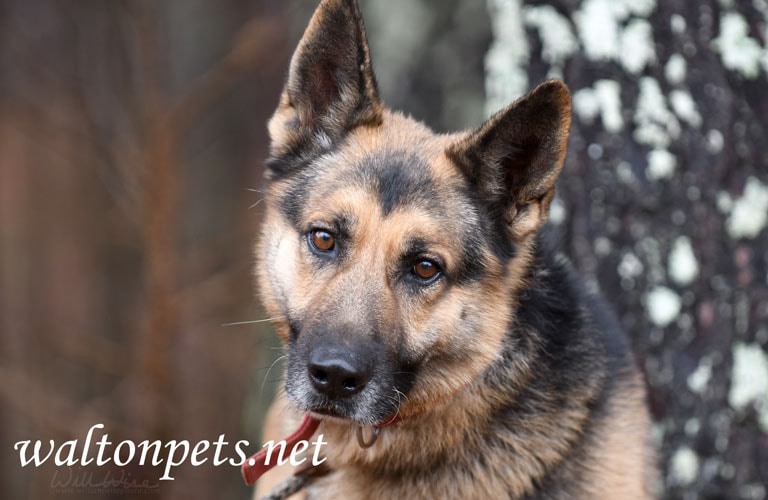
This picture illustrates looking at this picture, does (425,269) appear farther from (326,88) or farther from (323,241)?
(326,88)

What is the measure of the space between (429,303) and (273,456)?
91 cm

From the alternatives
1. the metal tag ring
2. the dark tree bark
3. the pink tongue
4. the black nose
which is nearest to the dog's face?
the black nose

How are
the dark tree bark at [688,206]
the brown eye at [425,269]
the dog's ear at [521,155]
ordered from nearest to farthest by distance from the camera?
the dog's ear at [521,155], the brown eye at [425,269], the dark tree bark at [688,206]

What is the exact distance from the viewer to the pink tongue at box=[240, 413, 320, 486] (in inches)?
109

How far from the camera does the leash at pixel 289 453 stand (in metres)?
2.79

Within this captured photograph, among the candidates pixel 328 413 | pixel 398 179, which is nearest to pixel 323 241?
pixel 398 179

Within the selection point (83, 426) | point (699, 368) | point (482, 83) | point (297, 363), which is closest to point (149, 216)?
point (83, 426)

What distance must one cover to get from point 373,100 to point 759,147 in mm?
2159

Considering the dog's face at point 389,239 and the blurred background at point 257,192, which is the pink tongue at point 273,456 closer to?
the dog's face at point 389,239

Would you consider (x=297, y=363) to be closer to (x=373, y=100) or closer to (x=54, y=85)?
(x=373, y=100)

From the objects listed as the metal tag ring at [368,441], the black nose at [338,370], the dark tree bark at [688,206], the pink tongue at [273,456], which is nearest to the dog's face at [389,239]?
the black nose at [338,370]

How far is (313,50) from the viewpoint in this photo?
9.96 ft

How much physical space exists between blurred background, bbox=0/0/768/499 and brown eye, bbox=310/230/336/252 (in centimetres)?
163

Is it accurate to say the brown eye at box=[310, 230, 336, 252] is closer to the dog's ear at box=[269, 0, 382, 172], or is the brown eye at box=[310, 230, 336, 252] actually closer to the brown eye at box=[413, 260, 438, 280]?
the brown eye at box=[413, 260, 438, 280]
